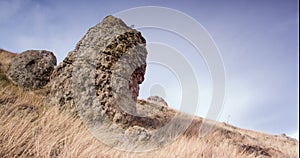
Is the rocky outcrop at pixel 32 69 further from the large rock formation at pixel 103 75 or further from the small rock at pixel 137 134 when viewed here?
the small rock at pixel 137 134

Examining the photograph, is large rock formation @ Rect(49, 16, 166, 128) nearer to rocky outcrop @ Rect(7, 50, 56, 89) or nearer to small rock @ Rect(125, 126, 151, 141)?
small rock @ Rect(125, 126, 151, 141)

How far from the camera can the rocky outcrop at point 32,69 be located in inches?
393

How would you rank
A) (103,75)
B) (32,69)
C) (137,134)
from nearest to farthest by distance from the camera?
1. (137,134)
2. (103,75)
3. (32,69)

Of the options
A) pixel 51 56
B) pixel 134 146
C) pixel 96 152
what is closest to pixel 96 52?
pixel 134 146

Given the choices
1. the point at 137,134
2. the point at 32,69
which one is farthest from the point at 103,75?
the point at 32,69

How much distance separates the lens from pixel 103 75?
21.3 ft

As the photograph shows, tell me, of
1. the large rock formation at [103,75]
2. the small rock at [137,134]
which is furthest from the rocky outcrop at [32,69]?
→ the small rock at [137,134]

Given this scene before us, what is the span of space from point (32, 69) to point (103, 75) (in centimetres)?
547

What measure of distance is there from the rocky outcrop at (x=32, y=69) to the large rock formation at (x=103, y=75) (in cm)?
346

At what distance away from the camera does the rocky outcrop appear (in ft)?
32.7

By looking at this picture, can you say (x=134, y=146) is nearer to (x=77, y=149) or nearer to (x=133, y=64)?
(x=77, y=149)

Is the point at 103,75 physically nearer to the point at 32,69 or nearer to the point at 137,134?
the point at 137,134

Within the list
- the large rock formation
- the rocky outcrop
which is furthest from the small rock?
the rocky outcrop

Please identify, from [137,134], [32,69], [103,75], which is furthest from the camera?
[32,69]
